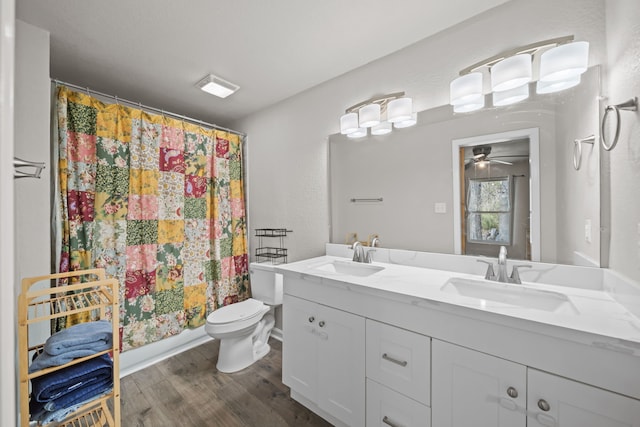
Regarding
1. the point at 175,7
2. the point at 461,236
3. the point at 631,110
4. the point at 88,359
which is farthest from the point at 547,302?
the point at 175,7

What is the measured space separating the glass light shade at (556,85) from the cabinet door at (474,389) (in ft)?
4.17

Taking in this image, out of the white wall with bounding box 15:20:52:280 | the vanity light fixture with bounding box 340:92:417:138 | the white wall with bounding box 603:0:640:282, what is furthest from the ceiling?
the white wall with bounding box 603:0:640:282

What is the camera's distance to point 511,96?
136cm

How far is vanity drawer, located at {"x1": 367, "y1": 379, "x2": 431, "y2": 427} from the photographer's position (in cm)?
111

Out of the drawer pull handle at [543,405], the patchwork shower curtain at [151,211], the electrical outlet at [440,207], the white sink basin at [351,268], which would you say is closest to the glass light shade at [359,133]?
the electrical outlet at [440,207]

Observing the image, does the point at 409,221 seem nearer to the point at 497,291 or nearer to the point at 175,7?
the point at 497,291

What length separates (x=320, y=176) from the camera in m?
2.27

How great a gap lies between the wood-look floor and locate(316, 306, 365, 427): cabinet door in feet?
0.84

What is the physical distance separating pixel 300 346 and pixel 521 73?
186cm

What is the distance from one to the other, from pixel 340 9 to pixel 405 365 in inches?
72.4

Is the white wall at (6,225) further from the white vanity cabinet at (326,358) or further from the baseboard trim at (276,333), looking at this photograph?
the baseboard trim at (276,333)

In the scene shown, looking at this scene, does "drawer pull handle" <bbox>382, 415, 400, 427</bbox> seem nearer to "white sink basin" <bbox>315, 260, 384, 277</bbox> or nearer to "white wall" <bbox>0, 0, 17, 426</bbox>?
"white sink basin" <bbox>315, 260, 384, 277</bbox>

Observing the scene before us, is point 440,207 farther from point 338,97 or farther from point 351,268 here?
point 338,97

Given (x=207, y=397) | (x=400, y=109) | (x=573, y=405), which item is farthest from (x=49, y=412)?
(x=400, y=109)
